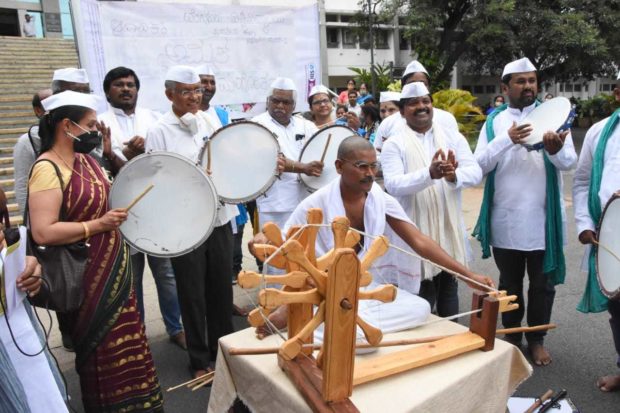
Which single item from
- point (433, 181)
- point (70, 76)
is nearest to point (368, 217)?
point (433, 181)

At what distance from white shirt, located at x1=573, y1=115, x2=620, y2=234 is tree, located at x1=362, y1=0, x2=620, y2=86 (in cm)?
1427

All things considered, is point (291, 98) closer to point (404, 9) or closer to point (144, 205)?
point (144, 205)

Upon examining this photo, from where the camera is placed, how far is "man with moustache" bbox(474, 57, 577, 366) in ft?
10.7

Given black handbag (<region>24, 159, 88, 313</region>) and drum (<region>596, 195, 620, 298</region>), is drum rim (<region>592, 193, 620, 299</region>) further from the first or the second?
black handbag (<region>24, 159, 88, 313</region>)

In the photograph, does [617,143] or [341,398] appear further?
[617,143]

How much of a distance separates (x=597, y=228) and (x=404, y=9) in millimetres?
17830

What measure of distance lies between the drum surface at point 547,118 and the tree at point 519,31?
14.1 meters

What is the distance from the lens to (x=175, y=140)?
3158 mm

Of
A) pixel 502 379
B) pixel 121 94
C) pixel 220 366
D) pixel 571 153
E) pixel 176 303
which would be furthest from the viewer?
pixel 176 303

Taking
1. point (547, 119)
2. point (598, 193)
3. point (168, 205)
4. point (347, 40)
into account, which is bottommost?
point (598, 193)

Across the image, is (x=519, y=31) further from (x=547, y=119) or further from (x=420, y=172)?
(x=420, y=172)

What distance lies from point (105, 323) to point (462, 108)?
1137cm

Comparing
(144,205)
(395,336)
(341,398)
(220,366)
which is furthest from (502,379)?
(144,205)

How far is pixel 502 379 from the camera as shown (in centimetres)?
208
